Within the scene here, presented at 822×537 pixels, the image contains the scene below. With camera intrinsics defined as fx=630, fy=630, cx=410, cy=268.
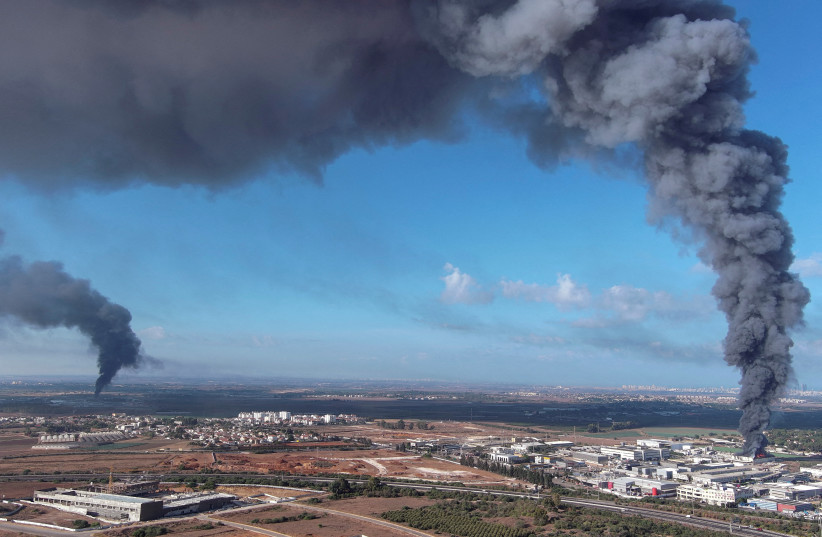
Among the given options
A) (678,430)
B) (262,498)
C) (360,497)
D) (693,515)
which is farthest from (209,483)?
(678,430)

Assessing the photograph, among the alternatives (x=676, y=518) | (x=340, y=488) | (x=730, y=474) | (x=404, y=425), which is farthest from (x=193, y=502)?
(x=404, y=425)

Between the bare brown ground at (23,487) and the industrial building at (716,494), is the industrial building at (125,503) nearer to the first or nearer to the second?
the bare brown ground at (23,487)

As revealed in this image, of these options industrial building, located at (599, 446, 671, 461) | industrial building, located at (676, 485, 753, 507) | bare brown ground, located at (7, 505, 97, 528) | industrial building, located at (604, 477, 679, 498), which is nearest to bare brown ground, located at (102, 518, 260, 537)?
bare brown ground, located at (7, 505, 97, 528)

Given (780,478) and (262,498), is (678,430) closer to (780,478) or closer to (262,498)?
(780,478)

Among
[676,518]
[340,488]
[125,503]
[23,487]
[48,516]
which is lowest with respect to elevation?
[676,518]

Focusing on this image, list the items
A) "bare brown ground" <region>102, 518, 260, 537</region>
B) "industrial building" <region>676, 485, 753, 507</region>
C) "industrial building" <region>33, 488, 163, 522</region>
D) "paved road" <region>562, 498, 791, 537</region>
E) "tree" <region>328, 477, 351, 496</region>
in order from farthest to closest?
1. "industrial building" <region>676, 485, 753, 507</region>
2. "tree" <region>328, 477, 351, 496</region>
3. "industrial building" <region>33, 488, 163, 522</region>
4. "paved road" <region>562, 498, 791, 537</region>
5. "bare brown ground" <region>102, 518, 260, 537</region>

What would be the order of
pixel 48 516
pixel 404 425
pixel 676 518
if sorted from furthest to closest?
pixel 404 425 < pixel 676 518 < pixel 48 516

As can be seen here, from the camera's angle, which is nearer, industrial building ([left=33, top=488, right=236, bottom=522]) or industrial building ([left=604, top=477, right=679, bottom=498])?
industrial building ([left=33, top=488, right=236, bottom=522])

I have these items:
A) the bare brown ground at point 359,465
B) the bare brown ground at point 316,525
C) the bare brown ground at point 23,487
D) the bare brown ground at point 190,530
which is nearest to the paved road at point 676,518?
the bare brown ground at point 359,465

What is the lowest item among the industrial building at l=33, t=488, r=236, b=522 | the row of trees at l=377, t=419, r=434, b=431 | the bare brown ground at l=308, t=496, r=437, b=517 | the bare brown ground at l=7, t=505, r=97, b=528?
the row of trees at l=377, t=419, r=434, b=431

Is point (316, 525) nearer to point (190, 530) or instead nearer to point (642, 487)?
point (190, 530)

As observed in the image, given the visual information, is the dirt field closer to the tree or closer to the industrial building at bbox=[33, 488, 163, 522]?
the industrial building at bbox=[33, 488, 163, 522]
